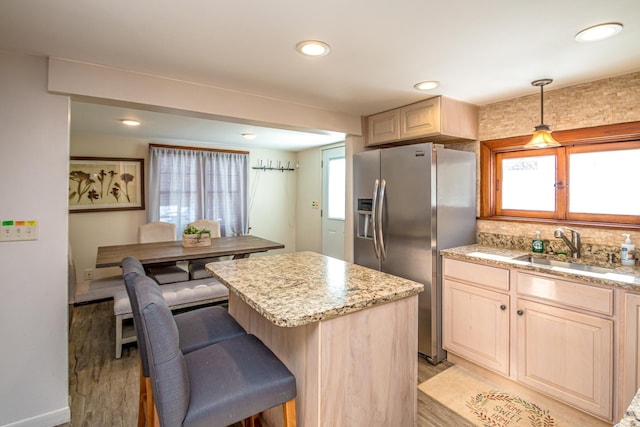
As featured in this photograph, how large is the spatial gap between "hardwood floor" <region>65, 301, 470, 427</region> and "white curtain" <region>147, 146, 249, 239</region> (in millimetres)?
1818

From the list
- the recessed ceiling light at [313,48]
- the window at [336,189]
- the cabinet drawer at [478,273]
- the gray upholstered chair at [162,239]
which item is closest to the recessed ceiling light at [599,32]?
the recessed ceiling light at [313,48]

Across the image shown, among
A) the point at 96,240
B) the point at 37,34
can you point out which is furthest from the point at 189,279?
the point at 37,34

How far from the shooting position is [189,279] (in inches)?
142

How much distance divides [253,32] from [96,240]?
4024mm

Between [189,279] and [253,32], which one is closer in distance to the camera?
[253,32]

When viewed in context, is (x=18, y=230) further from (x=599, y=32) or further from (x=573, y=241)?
(x=573, y=241)

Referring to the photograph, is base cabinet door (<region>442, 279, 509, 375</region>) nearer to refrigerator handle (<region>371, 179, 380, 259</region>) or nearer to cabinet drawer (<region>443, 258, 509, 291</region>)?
cabinet drawer (<region>443, 258, 509, 291</region>)

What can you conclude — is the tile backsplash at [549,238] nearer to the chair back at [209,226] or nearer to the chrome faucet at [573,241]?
the chrome faucet at [573,241]

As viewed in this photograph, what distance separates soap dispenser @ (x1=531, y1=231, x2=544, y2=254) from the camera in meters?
2.52

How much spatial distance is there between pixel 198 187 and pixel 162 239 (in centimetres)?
112

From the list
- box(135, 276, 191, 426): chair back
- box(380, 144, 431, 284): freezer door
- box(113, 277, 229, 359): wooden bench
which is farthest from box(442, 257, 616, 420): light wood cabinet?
box(113, 277, 229, 359): wooden bench

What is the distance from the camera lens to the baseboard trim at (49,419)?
1.89 meters

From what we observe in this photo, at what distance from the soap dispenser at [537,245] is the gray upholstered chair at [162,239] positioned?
132 inches

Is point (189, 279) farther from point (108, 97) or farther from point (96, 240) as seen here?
point (108, 97)
